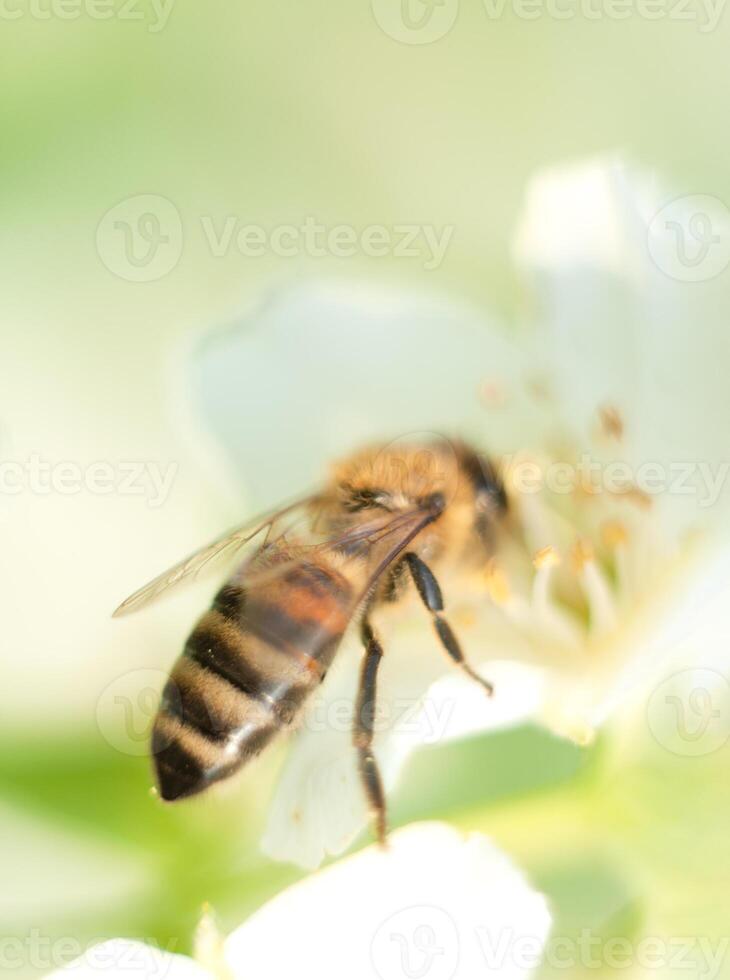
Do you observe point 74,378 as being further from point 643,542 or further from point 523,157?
point 643,542

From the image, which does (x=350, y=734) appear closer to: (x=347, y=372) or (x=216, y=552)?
(x=216, y=552)

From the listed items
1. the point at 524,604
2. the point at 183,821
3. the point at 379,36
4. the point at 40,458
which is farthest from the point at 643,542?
the point at 379,36

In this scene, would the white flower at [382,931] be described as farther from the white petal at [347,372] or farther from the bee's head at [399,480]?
the white petal at [347,372]

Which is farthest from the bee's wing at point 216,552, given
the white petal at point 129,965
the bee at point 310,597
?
the white petal at point 129,965

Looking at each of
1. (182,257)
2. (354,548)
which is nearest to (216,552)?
(354,548)

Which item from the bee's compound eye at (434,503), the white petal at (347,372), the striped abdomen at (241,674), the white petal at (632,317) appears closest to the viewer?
the striped abdomen at (241,674)

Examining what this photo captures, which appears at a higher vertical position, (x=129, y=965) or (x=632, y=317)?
(x=632, y=317)
